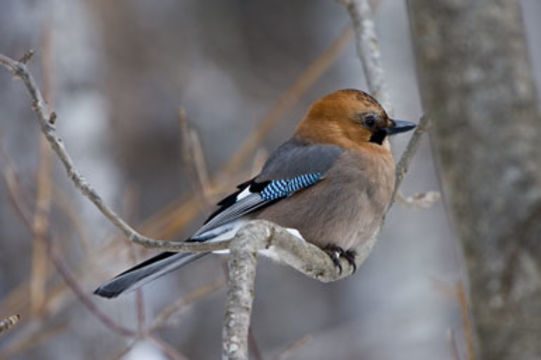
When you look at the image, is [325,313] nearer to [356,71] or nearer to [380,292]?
[380,292]

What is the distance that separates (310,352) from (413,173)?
166 centimetres

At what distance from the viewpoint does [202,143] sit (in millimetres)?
6223

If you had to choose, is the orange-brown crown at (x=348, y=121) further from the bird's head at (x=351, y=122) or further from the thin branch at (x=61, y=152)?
the thin branch at (x=61, y=152)

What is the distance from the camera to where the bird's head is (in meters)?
3.35

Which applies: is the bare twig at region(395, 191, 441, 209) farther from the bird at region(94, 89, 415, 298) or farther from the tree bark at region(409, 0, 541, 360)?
the tree bark at region(409, 0, 541, 360)

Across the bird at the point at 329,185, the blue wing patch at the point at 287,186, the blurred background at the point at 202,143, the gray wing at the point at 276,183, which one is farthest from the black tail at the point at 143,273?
the blurred background at the point at 202,143

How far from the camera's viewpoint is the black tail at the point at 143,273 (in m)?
2.70

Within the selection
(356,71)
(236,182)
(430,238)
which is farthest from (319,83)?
(236,182)

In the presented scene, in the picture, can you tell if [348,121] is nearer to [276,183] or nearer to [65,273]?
[276,183]

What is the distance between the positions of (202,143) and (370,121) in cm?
298

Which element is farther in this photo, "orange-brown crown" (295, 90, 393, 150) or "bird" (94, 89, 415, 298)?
"orange-brown crown" (295, 90, 393, 150)

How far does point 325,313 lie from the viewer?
6.10m

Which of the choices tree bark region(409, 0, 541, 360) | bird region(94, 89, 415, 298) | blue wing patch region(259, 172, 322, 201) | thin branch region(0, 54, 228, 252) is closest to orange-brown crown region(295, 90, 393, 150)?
bird region(94, 89, 415, 298)

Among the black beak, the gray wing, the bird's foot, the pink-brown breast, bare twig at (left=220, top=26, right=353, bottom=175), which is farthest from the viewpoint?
bare twig at (left=220, top=26, right=353, bottom=175)
